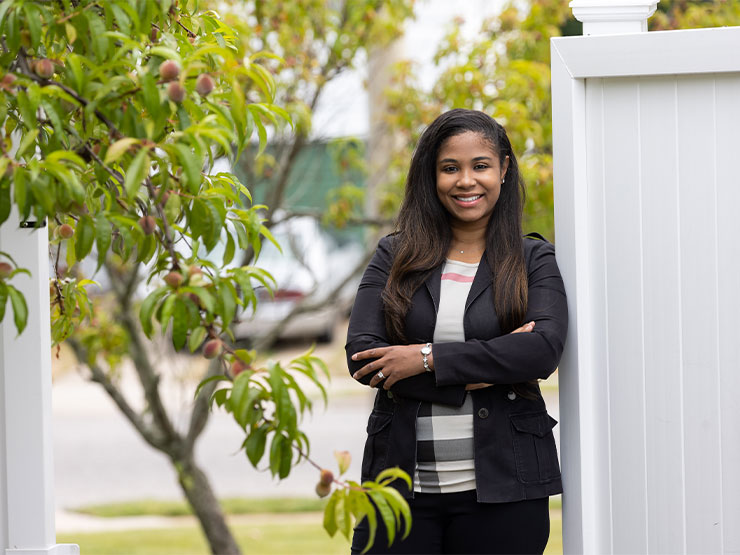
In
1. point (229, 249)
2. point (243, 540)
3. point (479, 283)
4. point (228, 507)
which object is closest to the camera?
point (229, 249)

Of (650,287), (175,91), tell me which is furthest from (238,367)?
(650,287)

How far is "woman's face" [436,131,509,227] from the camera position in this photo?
108 inches

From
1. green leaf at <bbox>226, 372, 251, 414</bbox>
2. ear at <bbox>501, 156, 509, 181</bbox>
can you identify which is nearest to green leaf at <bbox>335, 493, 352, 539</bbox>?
green leaf at <bbox>226, 372, 251, 414</bbox>

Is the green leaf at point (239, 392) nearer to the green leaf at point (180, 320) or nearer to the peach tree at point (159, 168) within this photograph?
the peach tree at point (159, 168)

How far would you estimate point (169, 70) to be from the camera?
73.7 inches

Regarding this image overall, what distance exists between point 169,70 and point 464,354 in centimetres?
108

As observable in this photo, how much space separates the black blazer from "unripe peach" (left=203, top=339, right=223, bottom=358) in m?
0.80

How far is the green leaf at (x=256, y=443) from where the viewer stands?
6.24 ft

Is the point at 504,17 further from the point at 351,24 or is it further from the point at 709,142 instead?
the point at 709,142

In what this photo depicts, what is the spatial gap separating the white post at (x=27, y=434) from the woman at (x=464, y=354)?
30.6 inches

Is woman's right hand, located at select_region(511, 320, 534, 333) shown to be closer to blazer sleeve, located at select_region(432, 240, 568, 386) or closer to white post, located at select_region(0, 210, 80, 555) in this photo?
blazer sleeve, located at select_region(432, 240, 568, 386)

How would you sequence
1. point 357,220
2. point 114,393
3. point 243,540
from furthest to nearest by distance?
point 243,540 → point 357,220 → point 114,393

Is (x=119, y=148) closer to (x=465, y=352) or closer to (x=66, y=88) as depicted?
(x=66, y=88)

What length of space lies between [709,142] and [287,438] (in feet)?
4.45
